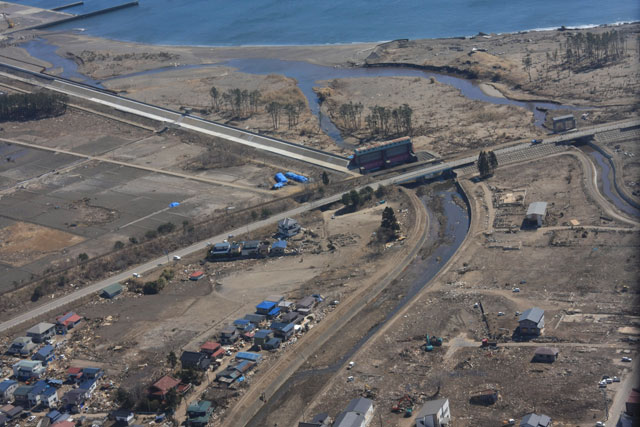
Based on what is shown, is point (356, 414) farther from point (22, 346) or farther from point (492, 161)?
point (492, 161)

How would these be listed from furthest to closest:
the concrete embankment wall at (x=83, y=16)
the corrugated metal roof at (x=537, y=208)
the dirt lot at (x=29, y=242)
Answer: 1. the concrete embankment wall at (x=83, y=16)
2. the dirt lot at (x=29, y=242)
3. the corrugated metal roof at (x=537, y=208)

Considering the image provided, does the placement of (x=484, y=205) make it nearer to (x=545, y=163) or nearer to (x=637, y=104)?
(x=545, y=163)

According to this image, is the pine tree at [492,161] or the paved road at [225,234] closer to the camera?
the paved road at [225,234]

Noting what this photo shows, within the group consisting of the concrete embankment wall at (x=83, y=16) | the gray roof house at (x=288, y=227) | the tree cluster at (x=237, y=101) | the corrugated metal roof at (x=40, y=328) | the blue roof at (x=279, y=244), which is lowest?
the corrugated metal roof at (x=40, y=328)

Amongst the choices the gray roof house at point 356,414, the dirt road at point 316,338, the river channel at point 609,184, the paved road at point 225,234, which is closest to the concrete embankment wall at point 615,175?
the river channel at point 609,184

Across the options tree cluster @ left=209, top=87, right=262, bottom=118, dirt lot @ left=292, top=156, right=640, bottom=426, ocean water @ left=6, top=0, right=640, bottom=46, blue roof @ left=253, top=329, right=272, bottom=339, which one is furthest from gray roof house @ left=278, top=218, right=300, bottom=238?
ocean water @ left=6, top=0, right=640, bottom=46

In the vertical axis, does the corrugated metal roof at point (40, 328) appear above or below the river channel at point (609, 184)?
below

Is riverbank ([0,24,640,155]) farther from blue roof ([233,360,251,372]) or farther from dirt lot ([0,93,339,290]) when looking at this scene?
blue roof ([233,360,251,372])

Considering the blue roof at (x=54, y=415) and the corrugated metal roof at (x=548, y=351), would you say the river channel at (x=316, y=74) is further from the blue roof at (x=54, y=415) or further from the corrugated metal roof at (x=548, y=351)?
the blue roof at (x=54, y=415)
